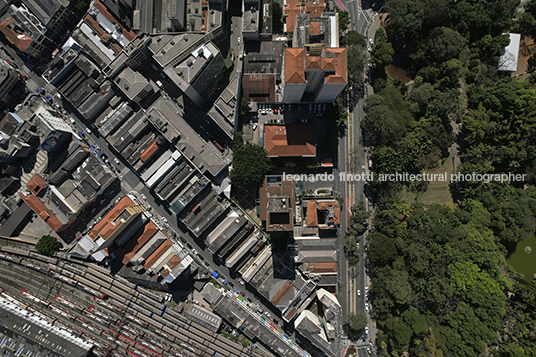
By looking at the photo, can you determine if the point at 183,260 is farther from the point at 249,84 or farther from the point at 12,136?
the point at 12,136

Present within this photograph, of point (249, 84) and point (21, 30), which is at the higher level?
point (21, 30)

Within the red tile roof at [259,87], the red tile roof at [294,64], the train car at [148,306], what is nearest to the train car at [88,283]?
the train car at [148,306]

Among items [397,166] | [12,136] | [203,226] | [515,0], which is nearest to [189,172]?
[203,226]

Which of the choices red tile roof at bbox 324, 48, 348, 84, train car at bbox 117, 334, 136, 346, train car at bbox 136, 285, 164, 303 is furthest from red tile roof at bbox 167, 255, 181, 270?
red tile roof at bbox 324, 48, 348, 84

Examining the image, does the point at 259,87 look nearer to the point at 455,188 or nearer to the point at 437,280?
the point at 455,188

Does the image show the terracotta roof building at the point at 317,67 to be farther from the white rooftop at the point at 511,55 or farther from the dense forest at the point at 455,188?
the white rooftop at the point at 511,55

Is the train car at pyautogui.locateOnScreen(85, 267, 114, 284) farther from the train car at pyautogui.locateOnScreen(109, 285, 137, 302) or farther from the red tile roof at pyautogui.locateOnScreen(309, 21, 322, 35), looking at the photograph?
the red tile roof at pyautogui.locateOnScreen(309, 21, 322, 35)
